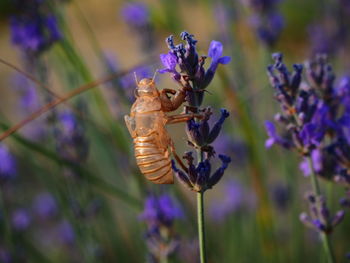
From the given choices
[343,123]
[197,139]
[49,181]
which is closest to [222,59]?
[197,139]

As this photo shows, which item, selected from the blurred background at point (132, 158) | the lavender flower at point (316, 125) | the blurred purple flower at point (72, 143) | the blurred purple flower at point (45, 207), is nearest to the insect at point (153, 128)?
the lavender flower at point (316, 125)

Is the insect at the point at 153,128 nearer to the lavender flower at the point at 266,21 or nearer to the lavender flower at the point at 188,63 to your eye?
the lavender flower at the point at 188,63

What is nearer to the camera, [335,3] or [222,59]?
[222,59]

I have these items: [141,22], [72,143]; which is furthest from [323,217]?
[141,22]

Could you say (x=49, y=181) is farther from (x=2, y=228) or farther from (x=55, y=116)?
(x=55, y=116)

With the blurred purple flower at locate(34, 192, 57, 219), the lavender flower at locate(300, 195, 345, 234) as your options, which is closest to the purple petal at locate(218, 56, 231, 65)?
the lavender flower at locate(300, 195, 345, 234)

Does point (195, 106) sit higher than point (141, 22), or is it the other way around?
point (141, 22)

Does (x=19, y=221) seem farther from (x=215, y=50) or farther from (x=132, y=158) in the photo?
(x=215, y=50)
